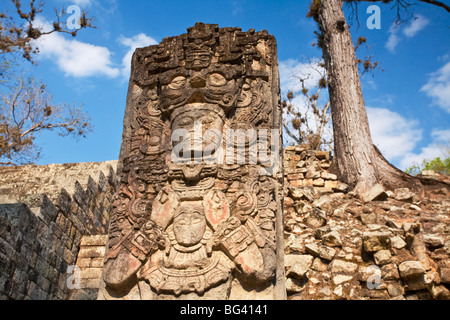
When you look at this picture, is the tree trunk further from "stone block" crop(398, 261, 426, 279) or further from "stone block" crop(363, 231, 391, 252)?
"stone block" crop(398, 261, 426, 279)

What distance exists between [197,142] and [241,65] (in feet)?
3.45

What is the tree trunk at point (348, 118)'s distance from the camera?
325 inches

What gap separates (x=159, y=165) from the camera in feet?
13.1

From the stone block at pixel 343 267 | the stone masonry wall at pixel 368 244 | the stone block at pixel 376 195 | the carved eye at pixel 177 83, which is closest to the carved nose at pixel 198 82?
the carved eye at pixel 177 83

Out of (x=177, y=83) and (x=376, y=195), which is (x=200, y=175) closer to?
(x=177, y=83)

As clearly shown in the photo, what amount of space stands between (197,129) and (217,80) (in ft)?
1.99

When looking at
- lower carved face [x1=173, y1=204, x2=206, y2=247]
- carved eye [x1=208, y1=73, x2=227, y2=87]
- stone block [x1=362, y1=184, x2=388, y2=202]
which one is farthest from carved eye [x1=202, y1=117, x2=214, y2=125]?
stone block [x1=362, y1=184, x2=388, y2=202]

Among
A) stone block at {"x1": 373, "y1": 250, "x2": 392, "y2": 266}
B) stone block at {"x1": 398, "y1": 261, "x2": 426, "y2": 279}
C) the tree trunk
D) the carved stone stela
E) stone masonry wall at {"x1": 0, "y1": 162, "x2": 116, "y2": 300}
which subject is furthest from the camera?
the tree trunk

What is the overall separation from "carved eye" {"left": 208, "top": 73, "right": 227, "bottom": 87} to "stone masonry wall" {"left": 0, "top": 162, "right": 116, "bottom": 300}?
338 cm

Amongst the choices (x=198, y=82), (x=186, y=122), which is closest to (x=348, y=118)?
(x=198, y=82)

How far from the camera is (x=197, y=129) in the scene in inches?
A: 159

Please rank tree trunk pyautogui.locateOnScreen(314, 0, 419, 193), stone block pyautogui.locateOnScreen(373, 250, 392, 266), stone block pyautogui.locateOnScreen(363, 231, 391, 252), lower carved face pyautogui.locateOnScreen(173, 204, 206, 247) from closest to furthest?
lower carved face pyautogui.locateOnScreen(173, 204, 206, 247) → stone block pyautogui.locateOnScreen(373, 250, 392, 266) → stone block pyautogui.locateOnScreen(363, 231, 391, 252) → tree trunk pyautogui.locateOnScreen(314, 0, 419, 193)

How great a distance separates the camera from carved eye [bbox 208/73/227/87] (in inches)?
167
